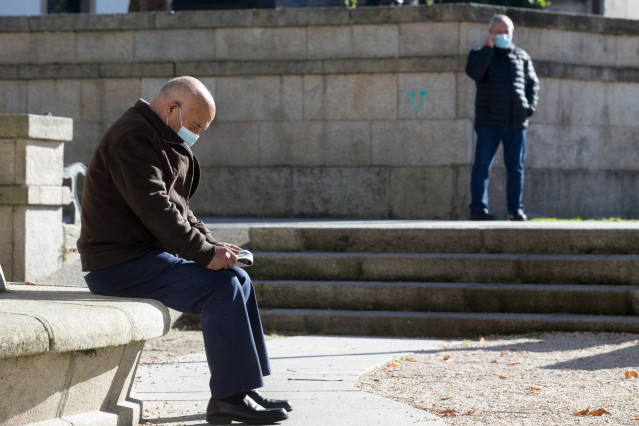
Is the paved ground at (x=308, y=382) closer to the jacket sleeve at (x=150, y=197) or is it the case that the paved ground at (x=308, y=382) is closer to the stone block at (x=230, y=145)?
the jacket sleeve at (x=150, y=197)

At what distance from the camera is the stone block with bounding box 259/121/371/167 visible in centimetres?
1309

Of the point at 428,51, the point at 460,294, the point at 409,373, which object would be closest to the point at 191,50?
the point at 428,51

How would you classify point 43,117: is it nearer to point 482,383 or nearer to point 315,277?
point 315,277

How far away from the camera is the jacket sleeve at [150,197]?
4.55 metres

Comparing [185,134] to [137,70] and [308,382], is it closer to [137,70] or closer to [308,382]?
[308,382]

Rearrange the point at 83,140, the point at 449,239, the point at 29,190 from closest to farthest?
the point at 29,190, the point at 449,239, the point at 83,140

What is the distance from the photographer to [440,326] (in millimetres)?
8156

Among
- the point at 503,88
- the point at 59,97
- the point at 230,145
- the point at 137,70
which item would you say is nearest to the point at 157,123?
the point at 503,88

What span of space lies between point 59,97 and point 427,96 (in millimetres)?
4749

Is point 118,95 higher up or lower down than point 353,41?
lower down

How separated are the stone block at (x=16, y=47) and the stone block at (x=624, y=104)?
7.69 m

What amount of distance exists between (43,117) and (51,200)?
2.19 feet

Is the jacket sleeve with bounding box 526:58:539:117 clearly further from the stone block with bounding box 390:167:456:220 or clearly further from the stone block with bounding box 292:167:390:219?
the stone block with bounding box 292:167:390:219

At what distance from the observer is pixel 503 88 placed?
11445 mm
